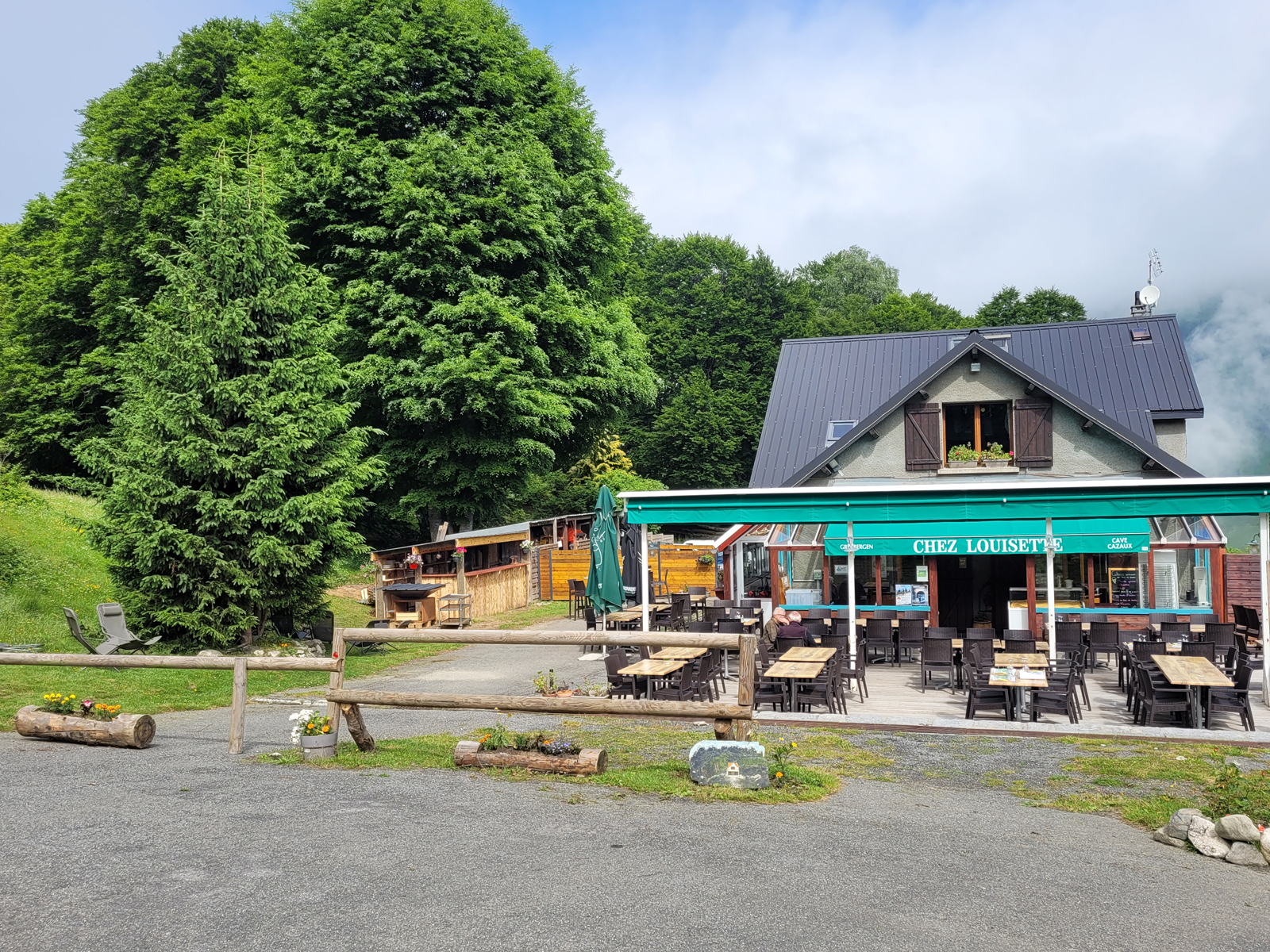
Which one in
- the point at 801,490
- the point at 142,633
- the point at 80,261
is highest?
the point at 80,261

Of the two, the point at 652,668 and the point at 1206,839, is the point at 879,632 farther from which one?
the point at 1206,839

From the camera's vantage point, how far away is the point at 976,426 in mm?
22000

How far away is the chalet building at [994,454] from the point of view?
17.8 metres

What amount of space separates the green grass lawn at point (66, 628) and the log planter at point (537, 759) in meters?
5.21

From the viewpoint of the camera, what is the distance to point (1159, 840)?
652 centimetres

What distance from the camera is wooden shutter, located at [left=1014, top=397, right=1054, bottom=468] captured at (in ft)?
70.5

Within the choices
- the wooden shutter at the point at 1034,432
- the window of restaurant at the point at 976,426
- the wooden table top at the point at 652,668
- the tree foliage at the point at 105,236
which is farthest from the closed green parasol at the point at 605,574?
the tree foliage at the point at 105,236

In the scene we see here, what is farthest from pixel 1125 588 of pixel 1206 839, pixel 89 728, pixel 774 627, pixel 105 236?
pixel 105 236

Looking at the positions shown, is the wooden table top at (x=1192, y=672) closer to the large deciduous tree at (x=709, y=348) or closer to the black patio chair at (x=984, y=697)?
the black patio chair at (x=984, y=697)

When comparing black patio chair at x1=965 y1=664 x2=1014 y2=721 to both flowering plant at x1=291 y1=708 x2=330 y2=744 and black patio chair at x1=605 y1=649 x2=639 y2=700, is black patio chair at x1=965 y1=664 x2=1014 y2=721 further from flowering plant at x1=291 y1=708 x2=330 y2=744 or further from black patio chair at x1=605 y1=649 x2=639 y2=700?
flowering plant at x1=291 y1=708 x2=330 y2=744

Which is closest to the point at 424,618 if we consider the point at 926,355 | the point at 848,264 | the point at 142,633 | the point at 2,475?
the point at 142,633

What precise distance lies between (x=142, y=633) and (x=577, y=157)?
58.7ft

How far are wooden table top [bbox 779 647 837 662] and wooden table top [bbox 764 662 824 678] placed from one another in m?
0.28

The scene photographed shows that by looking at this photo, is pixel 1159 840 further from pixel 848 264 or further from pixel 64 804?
pixel 848 264
